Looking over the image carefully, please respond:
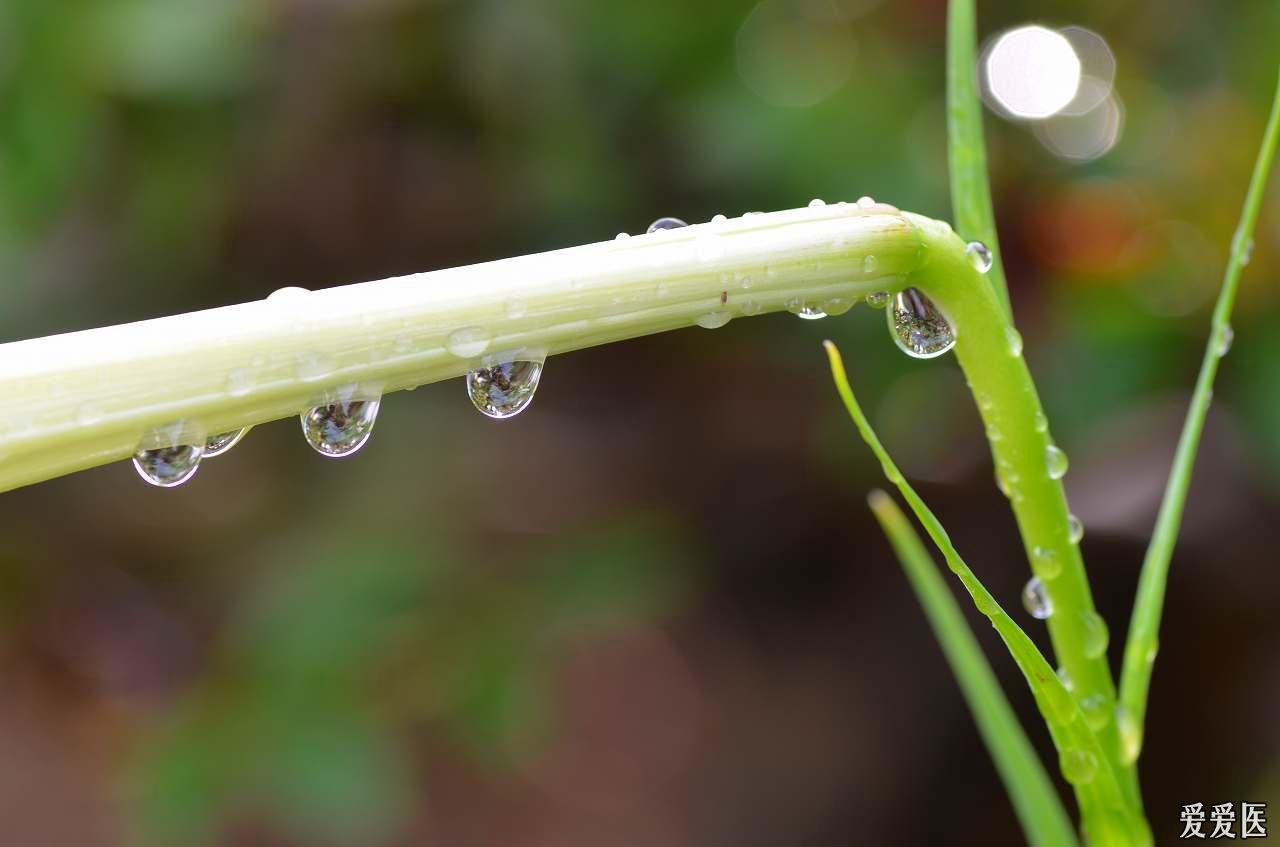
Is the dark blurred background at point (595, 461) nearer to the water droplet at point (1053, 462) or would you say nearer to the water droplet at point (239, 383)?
the water droplet at point (1053, 462)

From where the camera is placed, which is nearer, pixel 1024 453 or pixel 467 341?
pixel 467 341

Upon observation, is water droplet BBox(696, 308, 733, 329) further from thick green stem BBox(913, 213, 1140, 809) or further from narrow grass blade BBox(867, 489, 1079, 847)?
narrow grass blade BBox(867, 489, 1079, 847)

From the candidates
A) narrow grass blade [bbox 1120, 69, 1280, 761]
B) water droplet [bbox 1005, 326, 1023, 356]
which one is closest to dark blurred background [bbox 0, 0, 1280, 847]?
narrow grass blade [bbox 1120, 69, 1280, 761]

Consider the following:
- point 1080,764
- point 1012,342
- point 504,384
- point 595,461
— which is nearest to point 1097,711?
point 1080,764

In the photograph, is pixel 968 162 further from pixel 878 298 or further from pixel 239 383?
pixel 239 383

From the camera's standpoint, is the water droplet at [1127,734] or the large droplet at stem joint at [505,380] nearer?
the large droplet at stem joint at [505,380]

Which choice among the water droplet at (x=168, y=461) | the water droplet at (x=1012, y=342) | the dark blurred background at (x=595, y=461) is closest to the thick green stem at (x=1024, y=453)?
the water droplet at (x=1012, y=342)

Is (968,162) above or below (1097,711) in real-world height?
above

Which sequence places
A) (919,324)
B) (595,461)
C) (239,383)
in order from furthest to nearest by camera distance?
(595,461) → (919,324) → (239,383)
